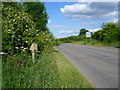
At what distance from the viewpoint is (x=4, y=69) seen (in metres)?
4.75

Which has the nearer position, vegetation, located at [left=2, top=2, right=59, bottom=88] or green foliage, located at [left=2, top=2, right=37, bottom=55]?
vegetation, located at [left=2, top=2, right=59, bottom=88]

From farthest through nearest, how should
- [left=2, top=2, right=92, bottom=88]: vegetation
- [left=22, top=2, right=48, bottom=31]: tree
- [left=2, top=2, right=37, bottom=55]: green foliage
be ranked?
[left=22, top=2, right=48, bottom=31]: tree < [left=2, top=2, right=37, bottom=55]: green foliage < [left=2, top=2, right=92, bottom=88]: vegetation

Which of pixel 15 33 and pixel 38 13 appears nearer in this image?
pixel 15 33

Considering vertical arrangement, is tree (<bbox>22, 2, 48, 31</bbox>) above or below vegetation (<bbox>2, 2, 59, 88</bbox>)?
above

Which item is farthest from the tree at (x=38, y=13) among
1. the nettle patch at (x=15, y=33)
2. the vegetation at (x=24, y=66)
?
the nettle patch at (x=15, y=33)

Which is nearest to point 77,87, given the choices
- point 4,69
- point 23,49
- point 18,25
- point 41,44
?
point 4,69

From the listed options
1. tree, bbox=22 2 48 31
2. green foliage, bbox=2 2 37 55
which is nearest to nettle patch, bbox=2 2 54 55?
green foliage, bbox=2 2 37 55

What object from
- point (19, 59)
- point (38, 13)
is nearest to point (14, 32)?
point (19, 59)

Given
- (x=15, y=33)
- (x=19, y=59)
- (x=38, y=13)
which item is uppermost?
(x=38, y=13)

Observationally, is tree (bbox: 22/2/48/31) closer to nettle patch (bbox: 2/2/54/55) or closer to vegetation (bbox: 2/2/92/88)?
vegetation (bbox: 2/2/92/88)

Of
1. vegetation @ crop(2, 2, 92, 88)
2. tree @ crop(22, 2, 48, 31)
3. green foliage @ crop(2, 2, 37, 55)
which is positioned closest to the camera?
vegetation @ crop(2, 2, 92, 88)

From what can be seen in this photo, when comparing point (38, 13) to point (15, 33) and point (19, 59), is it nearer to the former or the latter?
point (15, 33)

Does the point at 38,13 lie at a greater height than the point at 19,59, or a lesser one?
greater

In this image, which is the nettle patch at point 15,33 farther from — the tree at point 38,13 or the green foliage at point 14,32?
the tree at point 38,13
